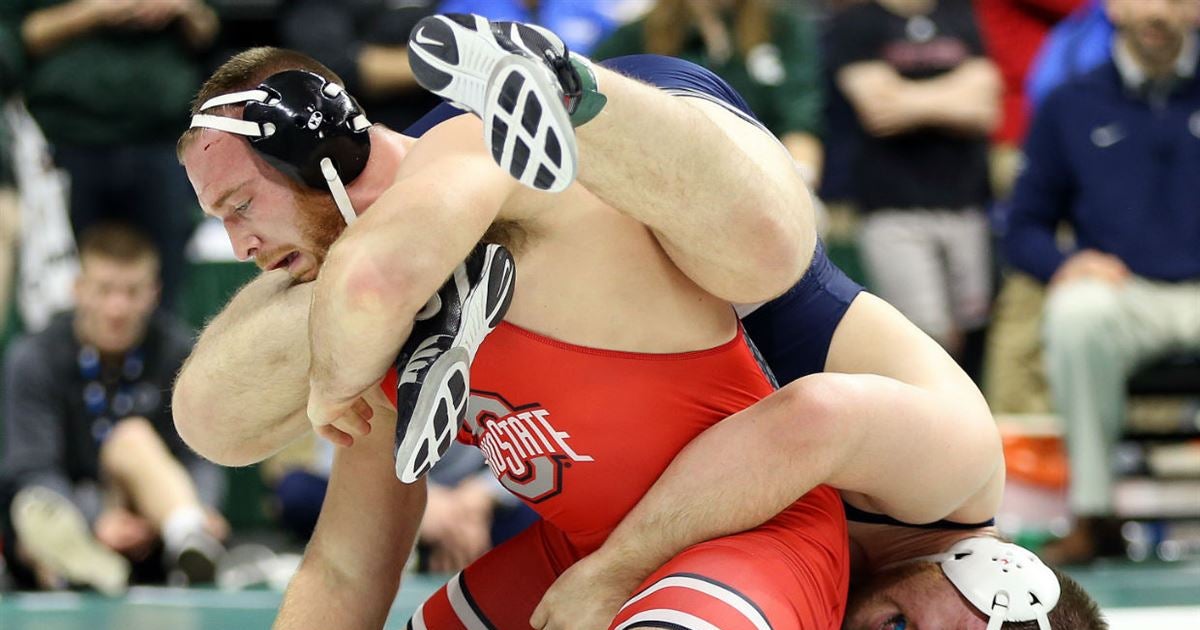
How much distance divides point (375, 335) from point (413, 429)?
143 millimetres

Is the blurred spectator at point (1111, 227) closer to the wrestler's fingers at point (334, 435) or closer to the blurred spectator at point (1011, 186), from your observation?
the blurred spectator at point (1011, 186)

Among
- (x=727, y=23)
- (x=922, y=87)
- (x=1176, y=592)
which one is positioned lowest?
(x=1176, y=592)

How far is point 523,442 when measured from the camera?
8.37ft

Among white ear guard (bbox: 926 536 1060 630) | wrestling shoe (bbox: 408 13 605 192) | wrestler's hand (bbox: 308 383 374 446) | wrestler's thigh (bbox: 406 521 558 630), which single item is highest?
wrestling shoe (bbox: 408 13 605 192)

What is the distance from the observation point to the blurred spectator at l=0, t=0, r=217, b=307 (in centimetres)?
604

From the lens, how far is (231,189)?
2.49 m

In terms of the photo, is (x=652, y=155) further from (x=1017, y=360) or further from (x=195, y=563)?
(x=1017, y=360)

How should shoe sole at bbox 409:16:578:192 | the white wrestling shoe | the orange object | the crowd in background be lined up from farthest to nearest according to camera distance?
the orange object
the crowd in background
the white wrestling shoe
shoe sole at bbox 409:16:578:192

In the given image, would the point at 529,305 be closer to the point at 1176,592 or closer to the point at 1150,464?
the point at 1176,592

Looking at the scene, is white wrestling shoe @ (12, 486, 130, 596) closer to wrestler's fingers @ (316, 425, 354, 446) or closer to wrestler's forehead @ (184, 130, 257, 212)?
wrestler's fingers @ (316, 425, 354, 446)

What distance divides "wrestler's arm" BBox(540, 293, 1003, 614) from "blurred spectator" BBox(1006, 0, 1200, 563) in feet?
10.8

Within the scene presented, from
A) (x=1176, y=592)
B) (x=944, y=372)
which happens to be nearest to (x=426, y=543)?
(x=1176, y=592)

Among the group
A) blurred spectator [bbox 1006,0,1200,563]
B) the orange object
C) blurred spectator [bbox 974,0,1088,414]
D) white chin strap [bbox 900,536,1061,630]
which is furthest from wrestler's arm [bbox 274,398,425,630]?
blurred spectator [bbox 974,0,1088,414]

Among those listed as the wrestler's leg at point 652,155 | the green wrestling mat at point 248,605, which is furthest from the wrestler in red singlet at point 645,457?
the green wrestling mat at point 248,605
